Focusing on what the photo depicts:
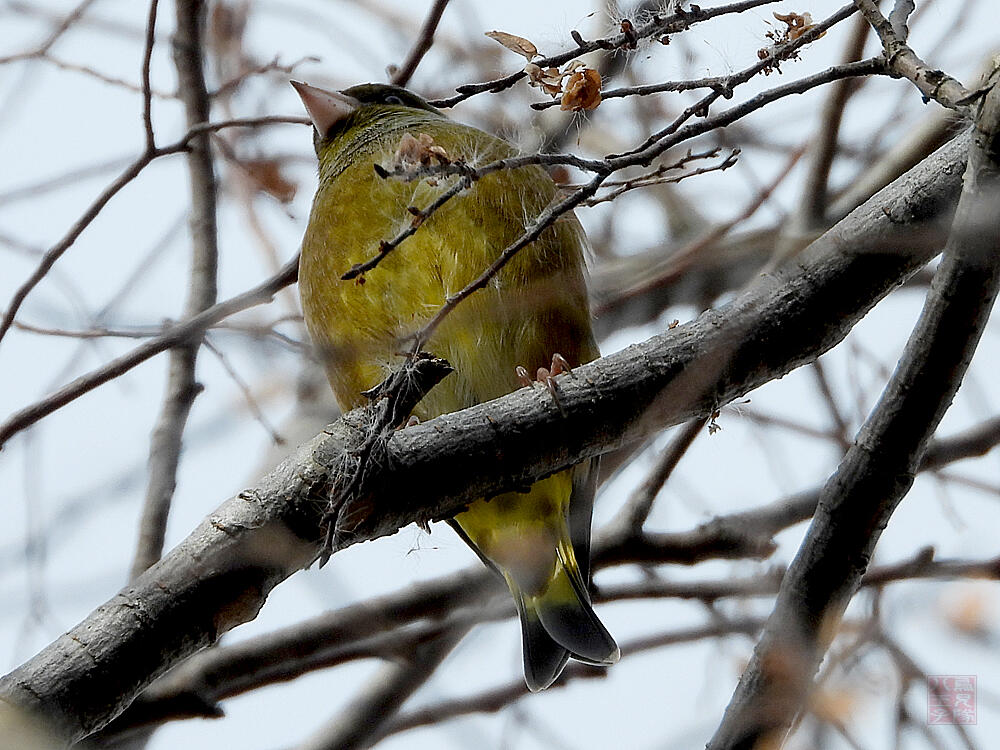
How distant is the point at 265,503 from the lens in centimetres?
176

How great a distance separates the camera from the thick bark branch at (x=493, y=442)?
5.39 ft

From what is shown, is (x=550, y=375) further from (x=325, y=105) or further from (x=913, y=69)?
(x=325, y=105)

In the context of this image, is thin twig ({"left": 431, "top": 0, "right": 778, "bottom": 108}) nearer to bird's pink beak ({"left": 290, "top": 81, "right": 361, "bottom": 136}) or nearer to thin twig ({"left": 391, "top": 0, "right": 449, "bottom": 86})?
thin twig ({"left": 391, "top": 0, "right": 449, "bottom": 86})

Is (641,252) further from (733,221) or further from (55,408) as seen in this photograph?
(55,408)

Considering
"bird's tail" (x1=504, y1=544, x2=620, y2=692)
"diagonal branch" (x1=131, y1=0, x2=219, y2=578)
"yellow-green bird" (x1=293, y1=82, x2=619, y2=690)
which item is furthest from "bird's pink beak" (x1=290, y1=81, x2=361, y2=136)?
"bird's tail" (x1=504, y1=544, x2=620, y2=692)

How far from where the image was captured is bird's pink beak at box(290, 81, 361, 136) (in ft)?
13.3

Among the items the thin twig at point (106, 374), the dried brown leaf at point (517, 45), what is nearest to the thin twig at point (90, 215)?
the thin twig at point (106, 374)

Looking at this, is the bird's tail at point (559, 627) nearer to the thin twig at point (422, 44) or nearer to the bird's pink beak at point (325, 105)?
the thin twig at point (422, 44)

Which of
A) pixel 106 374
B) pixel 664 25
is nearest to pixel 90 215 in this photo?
pixel 106 374

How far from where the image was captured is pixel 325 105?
4.07m

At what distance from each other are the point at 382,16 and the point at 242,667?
3793mm

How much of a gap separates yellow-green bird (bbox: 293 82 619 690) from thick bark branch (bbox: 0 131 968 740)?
0.83 meters

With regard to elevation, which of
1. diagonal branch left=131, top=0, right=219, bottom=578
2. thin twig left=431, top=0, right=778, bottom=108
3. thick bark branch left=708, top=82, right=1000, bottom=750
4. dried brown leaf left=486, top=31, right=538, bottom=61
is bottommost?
thick bark branch left=708, top=82, right=1000, bottom=750

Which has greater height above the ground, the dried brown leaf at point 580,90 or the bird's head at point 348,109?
the bird's head at point 348,109
